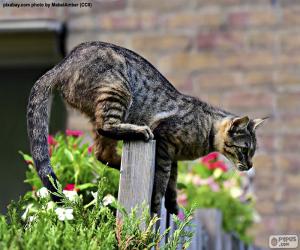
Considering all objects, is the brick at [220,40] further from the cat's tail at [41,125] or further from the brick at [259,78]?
the cat's tail at [41,125]

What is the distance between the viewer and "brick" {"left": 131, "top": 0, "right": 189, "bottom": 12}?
25.6 feet

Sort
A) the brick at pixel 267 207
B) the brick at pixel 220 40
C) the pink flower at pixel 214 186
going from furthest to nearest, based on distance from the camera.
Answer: the brick at pixel 220 40 < the brick at pixel 267 207 < the pink flower at pixel 214 186

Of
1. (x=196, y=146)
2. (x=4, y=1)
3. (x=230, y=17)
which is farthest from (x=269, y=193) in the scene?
(x=196, y=146)

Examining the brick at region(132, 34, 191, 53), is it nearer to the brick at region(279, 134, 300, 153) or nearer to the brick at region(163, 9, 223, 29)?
the brick at region(163, 9, 223, 29)

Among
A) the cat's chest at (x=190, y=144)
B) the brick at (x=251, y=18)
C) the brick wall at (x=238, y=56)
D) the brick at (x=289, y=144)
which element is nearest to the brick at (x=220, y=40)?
the brick wall at (x=238, y=56)

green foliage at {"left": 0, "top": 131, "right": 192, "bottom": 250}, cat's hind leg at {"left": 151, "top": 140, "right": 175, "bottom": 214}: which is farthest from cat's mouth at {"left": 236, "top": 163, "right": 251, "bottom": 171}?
green foliage at {"left": 0, "top": 131, "right": 192, "bottom": 250}

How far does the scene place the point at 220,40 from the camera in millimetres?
7777

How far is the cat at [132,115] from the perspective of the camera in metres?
3.54

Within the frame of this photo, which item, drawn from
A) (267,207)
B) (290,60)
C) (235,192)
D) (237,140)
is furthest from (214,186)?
(237,140)

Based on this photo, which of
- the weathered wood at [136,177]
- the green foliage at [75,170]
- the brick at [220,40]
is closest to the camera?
the weathered wood at [136,177]

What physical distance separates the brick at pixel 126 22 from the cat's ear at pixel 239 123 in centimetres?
404

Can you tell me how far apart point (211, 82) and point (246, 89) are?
0.34 m

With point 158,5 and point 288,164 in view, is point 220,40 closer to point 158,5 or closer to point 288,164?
point 158,5

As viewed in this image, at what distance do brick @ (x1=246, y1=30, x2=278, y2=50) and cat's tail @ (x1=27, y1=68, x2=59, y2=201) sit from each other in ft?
13.8
